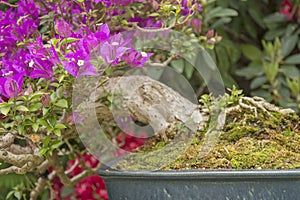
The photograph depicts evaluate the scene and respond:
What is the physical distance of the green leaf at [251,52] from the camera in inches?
103

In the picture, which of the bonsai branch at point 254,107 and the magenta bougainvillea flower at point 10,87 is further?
A: the bonsai branch at point 254,107

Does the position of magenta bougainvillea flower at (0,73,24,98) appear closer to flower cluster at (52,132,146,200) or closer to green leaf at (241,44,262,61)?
flower cluster at (52,132,146,200)

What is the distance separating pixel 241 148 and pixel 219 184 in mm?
181

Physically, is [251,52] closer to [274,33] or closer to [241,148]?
[274,33]

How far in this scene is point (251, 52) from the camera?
8.64 ft

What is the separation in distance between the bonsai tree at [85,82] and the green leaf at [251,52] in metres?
0.97

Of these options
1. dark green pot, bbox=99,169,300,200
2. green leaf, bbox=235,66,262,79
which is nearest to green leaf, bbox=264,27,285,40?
green leaf, bbox=235,66,262,79

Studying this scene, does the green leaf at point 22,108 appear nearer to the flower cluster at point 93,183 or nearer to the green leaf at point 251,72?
the flower cluster at point 93,183

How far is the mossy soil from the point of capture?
3.77 feet

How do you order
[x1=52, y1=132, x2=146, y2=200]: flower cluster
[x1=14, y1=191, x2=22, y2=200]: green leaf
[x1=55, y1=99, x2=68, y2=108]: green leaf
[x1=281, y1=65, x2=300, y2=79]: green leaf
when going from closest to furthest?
1. [x1=55, y1=99, x2=68, y2=108]: green leaf
2. [x1=14, y1=191, x2=22, y2=200]: green leaf
3. [x1=52, y1=132, x2=146, y2=200]: flower cluster
4. [x1=281, y1=65, x2=300, y2=79]: green leaf

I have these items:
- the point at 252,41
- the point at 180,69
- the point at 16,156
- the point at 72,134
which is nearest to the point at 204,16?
the point at 180,69

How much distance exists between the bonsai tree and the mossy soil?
0.03 m

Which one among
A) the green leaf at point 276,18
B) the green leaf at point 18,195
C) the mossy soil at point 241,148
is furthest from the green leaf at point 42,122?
the green leaf at point 276,18

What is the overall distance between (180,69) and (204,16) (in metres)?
0.35
